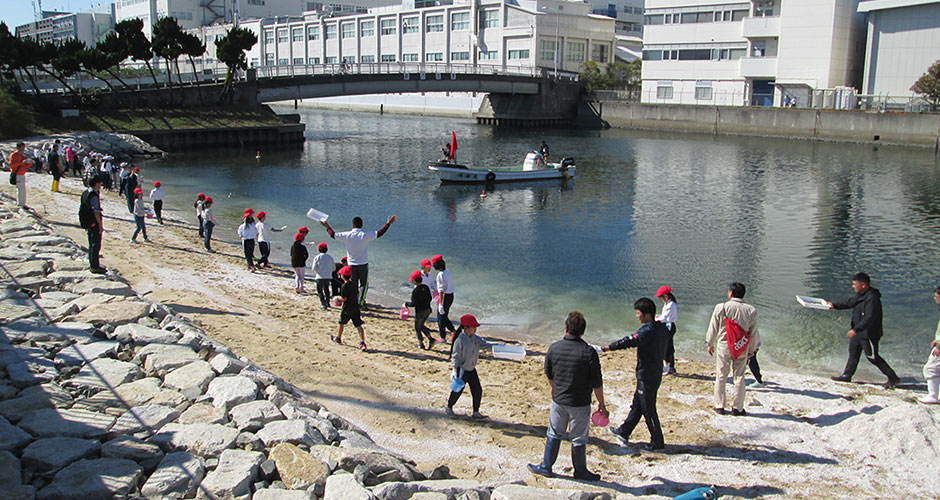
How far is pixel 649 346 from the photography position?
29.8 feet

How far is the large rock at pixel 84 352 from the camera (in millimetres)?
9852

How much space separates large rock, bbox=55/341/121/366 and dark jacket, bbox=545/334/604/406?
21.2 feet

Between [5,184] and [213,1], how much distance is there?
137723mm

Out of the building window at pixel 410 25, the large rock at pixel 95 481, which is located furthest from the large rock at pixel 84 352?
the building window at pixel 410 25

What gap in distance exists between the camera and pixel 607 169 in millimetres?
50531

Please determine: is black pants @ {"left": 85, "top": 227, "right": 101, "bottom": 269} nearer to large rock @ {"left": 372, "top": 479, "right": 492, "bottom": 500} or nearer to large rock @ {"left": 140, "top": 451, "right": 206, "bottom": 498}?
large rock @ {"left": 140, "top": 451, "right": 206, "bottom": 498}

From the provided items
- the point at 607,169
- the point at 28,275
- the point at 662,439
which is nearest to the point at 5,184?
the point at 28,275

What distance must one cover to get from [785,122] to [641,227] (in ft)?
163

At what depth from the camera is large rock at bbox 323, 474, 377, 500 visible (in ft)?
22.7

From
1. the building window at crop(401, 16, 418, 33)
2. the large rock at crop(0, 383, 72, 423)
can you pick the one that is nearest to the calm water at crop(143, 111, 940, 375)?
the large rock at crop(0, 383, 72, 423)

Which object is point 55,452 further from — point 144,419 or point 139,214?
point 139,214

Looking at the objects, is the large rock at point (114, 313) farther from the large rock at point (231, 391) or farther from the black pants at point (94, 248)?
the large rock at point (231, 391)

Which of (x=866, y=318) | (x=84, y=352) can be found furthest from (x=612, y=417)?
(x=84, y=352)

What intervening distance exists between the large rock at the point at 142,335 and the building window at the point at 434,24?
107m
